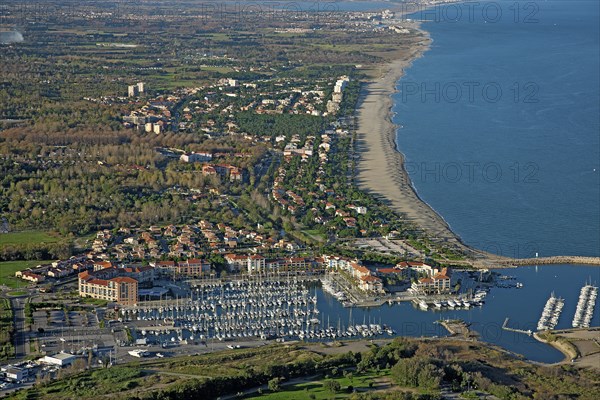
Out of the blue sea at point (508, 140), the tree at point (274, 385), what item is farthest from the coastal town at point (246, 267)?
the blue sea at point (508, 140)

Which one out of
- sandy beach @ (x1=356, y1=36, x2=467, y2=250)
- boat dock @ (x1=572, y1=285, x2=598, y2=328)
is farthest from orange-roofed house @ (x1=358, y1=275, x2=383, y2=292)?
boat dock @ (x1=572, y1=285, x2=598, y2=328)

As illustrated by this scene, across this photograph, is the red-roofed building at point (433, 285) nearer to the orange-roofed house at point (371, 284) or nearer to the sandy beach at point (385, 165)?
the orange-roofed house at point (371, 284)

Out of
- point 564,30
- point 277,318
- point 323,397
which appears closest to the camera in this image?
point 323,397

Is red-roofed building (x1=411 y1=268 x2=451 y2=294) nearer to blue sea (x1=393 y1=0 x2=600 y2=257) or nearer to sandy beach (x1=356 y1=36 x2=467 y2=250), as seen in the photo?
sandy beach (x1=356 y1=36 x2=467 y2=250)

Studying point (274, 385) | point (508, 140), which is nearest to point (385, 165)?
point (508, 140)

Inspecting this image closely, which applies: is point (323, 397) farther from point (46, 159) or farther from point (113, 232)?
point (46, 159)

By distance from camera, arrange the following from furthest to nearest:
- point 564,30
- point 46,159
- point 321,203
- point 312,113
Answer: point 564,30, point 312,113, point 46,159, point 321,203

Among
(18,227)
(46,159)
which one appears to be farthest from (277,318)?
(46,159)

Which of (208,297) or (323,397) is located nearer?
(323,397)
